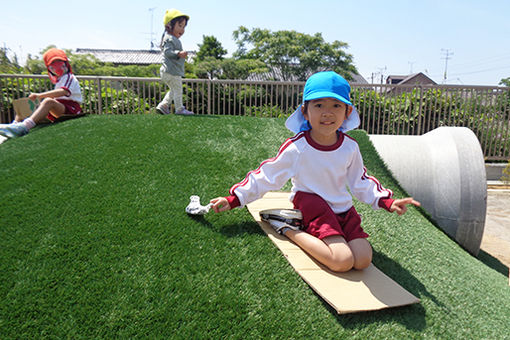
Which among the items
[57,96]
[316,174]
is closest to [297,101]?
[57,96]

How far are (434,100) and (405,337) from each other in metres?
9.32

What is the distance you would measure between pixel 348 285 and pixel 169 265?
130cm

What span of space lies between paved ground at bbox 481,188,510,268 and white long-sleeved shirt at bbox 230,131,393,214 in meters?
3.77

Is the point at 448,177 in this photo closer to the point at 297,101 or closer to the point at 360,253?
the point at 360,253

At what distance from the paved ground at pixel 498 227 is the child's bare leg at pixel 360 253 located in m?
3.79

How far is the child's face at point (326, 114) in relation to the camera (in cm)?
268

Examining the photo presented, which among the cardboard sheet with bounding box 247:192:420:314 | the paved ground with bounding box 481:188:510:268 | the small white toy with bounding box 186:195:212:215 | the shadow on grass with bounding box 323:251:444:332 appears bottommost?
the paved ground with bounding box 481:188:510:268

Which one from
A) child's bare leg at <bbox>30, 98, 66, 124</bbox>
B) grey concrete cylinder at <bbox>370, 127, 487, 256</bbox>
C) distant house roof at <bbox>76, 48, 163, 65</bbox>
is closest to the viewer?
grey concrete cylinder at <bbox>370, 127, 487, 256</bbox>

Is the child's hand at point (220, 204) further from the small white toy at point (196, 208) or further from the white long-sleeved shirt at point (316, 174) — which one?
the small white toy at point (196, 208)

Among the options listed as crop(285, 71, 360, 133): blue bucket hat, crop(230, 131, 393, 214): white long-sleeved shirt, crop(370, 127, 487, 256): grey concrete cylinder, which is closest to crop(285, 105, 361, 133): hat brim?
crop(230, 131, 393, 214): white long-sleeved shirt

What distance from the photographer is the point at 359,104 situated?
9.49 m

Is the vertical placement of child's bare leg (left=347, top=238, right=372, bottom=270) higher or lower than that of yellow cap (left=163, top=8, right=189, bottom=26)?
lower

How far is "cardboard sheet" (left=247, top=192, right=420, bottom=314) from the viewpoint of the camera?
2.31 metres

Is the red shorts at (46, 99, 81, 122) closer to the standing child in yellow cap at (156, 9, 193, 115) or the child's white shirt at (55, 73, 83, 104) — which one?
the child's white shirt at (55, 73, 83, 104)
